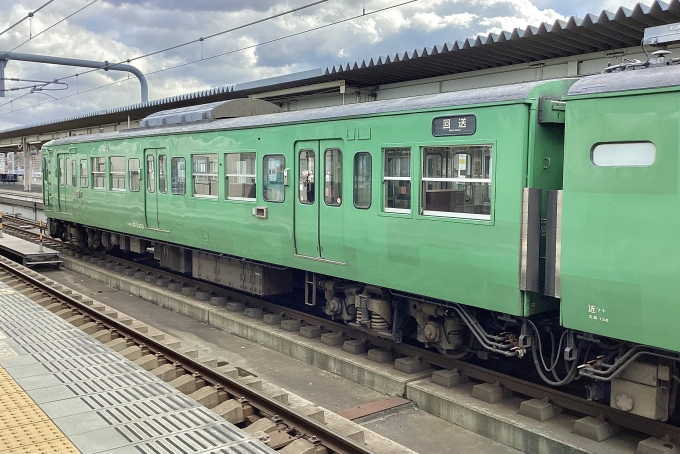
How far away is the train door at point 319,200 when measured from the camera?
9.15 metres

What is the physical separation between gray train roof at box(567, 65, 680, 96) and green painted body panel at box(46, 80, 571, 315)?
566mm

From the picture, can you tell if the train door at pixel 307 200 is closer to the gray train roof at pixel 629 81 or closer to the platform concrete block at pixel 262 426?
the platform concrete block at pixel 262 426

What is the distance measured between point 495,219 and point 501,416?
2032 mm

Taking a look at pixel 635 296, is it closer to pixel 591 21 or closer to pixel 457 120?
pixel 457 120

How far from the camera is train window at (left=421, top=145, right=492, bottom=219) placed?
275 inches

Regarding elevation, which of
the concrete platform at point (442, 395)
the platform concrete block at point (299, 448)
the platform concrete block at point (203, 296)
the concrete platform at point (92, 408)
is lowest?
the concrete platform at point (442, 395)

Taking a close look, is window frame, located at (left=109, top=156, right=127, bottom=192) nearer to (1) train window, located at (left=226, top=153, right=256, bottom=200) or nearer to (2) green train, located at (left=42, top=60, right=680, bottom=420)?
(2) green train, located at (left=42, top=60, right=680, bottom=420)

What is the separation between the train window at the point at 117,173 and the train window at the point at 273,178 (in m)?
6.09

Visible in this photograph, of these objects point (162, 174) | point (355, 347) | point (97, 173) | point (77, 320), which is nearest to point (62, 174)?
→ point (97, 173)

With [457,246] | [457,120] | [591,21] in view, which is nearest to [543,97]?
[457,120]

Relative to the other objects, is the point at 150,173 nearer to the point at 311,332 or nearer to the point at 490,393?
the point at 311,332

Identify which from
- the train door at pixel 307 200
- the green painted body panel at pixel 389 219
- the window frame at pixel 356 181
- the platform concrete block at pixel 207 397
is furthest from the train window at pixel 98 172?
the platform concrete block at pixel 207 397

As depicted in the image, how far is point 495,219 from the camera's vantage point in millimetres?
6797

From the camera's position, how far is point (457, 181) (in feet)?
24.0
